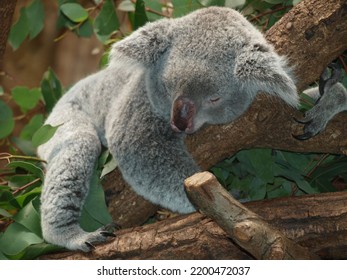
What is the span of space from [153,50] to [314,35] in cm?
77

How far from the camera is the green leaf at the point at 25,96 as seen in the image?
4176 millimetres

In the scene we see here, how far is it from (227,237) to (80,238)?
72 cm

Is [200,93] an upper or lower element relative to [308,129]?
upper

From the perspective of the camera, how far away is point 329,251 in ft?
7.59

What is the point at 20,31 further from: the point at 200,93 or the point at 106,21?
the point at 200,93

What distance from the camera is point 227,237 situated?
237 centimetres

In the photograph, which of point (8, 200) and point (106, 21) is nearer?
point (8, 200)

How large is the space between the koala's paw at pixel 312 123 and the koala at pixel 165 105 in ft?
0.76

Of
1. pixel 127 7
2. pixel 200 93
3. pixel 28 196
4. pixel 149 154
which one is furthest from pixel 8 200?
pixel 127 7

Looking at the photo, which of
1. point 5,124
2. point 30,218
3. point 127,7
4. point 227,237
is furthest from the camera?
point 5,124

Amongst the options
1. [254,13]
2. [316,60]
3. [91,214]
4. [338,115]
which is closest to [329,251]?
[338,115]

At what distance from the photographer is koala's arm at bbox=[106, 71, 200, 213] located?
269 cm

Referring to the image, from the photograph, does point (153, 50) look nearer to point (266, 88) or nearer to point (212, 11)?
point (212, 11)

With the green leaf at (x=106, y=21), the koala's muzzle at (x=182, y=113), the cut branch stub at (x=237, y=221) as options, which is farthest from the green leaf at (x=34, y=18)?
the cut branch stub at (x=237, y=221)
